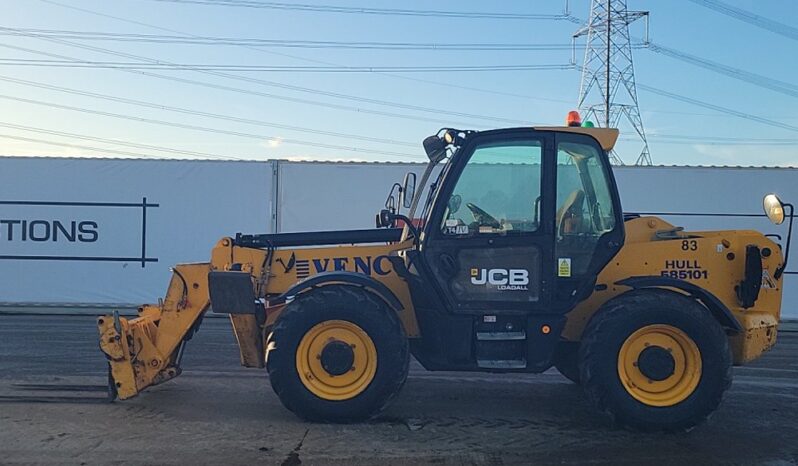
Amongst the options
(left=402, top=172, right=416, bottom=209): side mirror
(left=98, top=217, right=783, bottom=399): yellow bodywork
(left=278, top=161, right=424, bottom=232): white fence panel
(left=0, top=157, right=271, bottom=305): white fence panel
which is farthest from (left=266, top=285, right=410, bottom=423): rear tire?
(left=0, top=157, right=271, bottom=305): white fence panel

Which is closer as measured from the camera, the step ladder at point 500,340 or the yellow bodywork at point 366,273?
the step ladder at point 500,340

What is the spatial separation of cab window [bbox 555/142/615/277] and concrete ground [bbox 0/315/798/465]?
1356mm

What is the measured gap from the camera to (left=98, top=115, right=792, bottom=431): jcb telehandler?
570 centimetres

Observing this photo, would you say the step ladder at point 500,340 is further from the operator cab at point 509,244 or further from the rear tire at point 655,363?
the rear tire at point 655,363

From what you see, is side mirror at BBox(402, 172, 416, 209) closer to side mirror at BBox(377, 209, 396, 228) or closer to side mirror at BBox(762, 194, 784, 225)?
side mirror at BBox(377, 209, 396, 228)

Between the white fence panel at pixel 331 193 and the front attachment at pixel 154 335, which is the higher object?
the white fence panel at pixel 331 193

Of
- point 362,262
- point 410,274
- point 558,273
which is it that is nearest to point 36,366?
point 362,262

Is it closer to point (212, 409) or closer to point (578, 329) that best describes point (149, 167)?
point (212, 409)

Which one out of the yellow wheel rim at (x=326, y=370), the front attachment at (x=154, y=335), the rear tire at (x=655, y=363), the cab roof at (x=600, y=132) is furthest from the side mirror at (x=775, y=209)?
the front attachment at (x=154, y=335)

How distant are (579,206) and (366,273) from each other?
1880 millimetres

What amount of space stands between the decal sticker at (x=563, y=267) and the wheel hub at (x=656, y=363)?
33.1 inches

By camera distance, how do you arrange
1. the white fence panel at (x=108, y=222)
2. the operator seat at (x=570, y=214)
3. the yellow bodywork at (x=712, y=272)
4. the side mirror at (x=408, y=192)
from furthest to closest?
the white fence panel at (x=108, y=222) → the side mirror at (x=408, y=192) → the yellow bodywork at (x=712, y=272) → the operator seat at (x=570, y=214)

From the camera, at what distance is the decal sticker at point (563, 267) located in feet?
19.4

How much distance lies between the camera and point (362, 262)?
6402 millimetres
